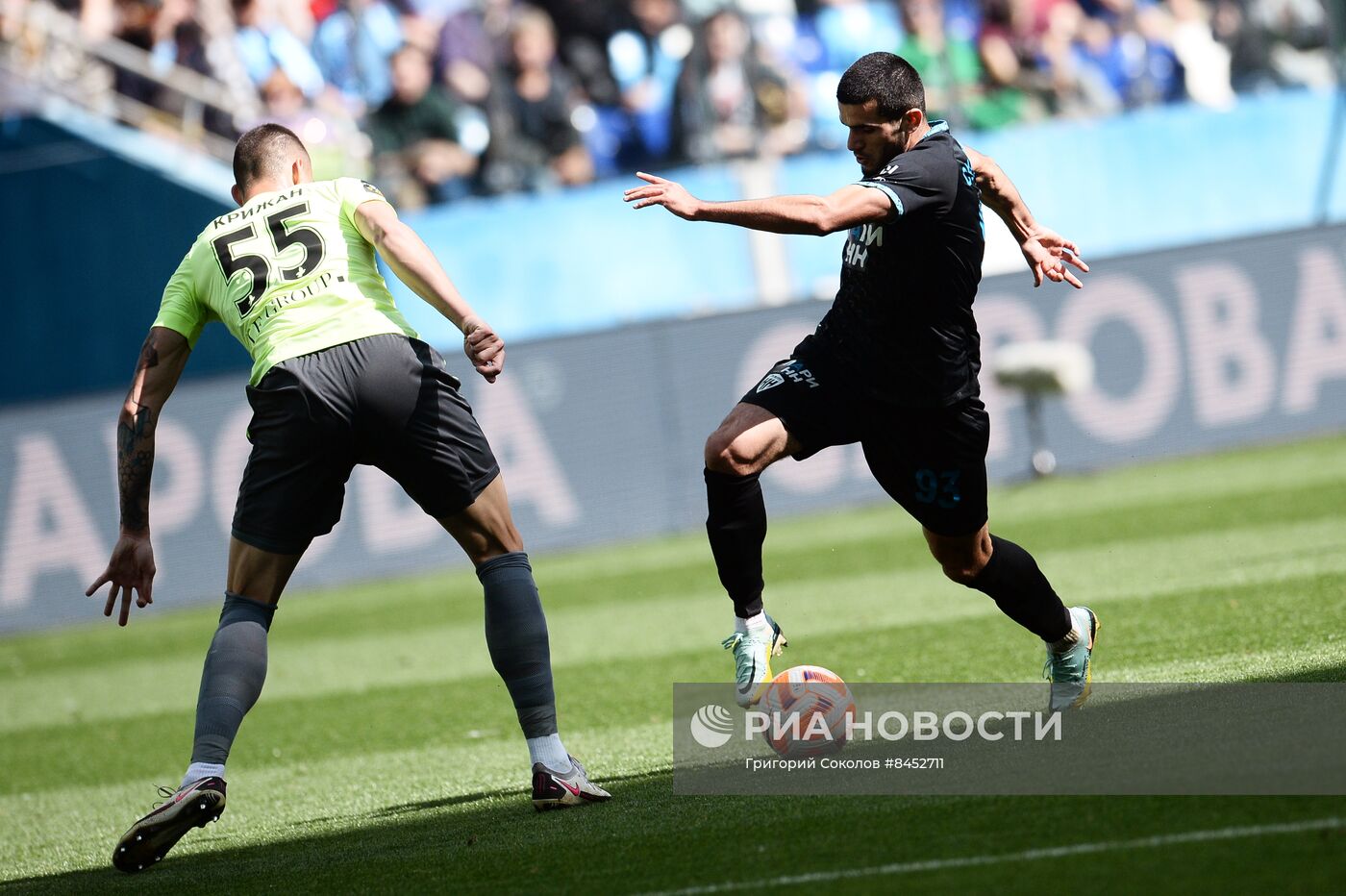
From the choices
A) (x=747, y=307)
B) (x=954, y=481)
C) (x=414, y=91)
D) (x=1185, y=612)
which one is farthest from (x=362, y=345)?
(x=414, y=91)

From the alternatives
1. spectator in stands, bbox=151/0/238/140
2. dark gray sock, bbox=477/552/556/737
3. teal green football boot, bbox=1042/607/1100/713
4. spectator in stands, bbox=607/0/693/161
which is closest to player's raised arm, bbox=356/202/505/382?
dark gray sock, bbox=477/552/556/737

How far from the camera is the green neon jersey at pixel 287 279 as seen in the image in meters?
5.14

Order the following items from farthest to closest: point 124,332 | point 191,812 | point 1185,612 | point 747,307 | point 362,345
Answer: point 124,332, point 747,307, point 1185,612, point 362,345, point 191,812

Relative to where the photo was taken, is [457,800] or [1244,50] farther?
[1244,50]

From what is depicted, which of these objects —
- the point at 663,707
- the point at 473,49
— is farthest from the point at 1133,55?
the point at 663,707

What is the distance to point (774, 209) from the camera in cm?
473

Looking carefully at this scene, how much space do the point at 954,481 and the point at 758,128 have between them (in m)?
10.3

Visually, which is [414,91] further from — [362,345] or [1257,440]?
[362,345]

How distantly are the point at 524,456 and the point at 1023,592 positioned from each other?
9212 millimetres

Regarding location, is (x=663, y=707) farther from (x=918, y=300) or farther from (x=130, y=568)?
(x=130, y=568)

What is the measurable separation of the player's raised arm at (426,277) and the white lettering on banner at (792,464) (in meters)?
9.39

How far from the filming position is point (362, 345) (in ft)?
16.8

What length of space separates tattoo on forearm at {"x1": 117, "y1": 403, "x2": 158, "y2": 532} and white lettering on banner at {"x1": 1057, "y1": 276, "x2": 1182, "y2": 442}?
10549 mm

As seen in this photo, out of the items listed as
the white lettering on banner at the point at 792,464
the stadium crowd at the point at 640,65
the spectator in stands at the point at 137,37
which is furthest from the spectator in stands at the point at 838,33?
the spectator in stands at the point at 137,37
